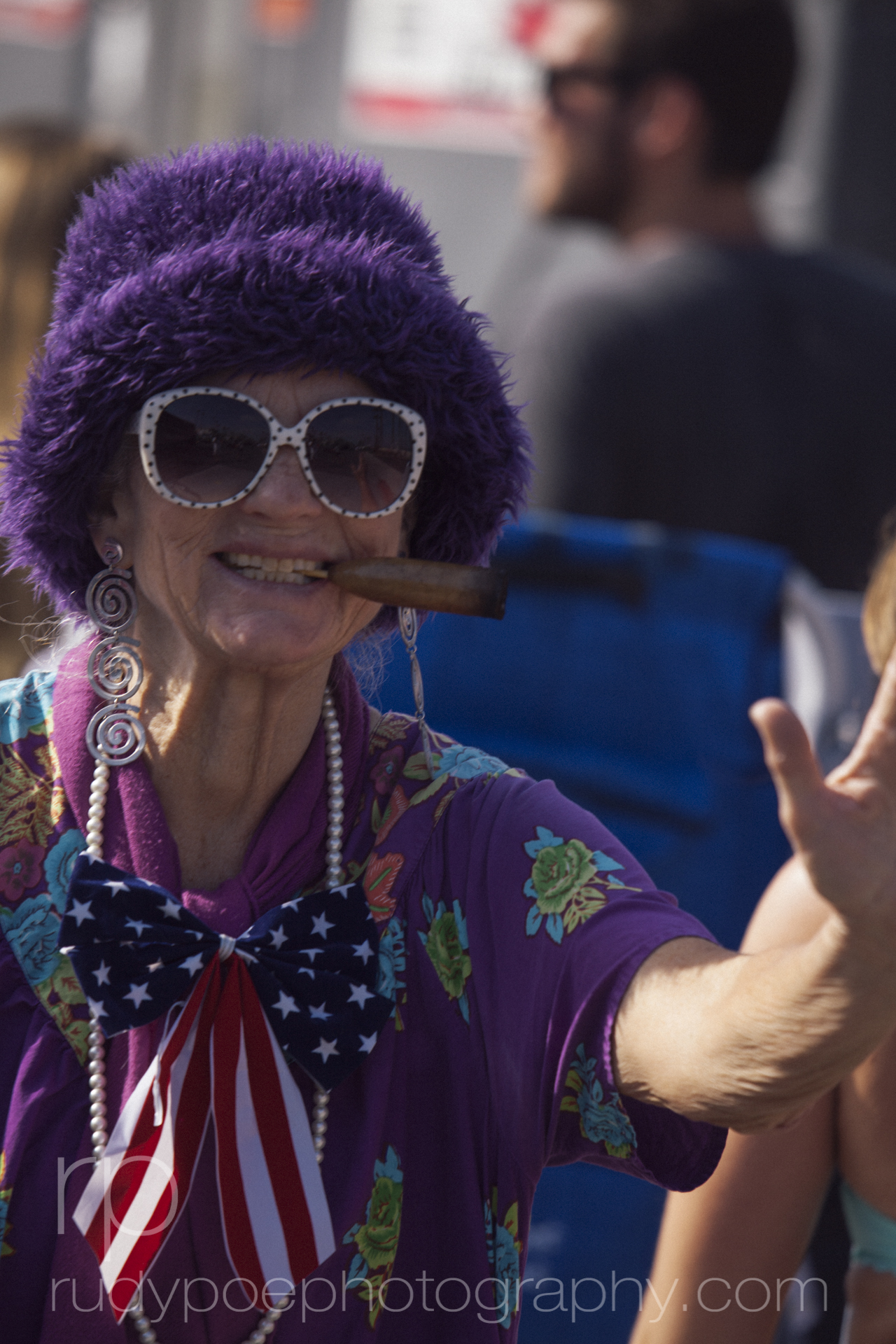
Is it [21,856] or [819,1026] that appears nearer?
[819,1026]

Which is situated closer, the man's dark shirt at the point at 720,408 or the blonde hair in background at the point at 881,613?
the blonde hair in background at the point at 881,613

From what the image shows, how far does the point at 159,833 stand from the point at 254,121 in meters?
4.35

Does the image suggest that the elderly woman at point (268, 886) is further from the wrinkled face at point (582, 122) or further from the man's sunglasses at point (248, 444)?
the wrinkled face at point (582, 122)

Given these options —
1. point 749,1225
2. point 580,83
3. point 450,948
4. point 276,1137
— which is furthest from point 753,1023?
point 580,83

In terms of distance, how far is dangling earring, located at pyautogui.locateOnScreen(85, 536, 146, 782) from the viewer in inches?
72.2

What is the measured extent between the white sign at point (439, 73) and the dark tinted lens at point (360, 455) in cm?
420

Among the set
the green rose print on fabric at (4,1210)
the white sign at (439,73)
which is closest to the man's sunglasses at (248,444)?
the green rose print on fabric at (4,1210)

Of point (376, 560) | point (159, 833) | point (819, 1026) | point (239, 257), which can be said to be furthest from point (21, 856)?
point (819, 1026)

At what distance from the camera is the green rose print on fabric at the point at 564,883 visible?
1.74 m

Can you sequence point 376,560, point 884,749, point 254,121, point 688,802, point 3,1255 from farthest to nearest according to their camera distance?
1. point 254,121
2. point 688,802
3. point 376,560
4. point 3,1255
5. point 884,749

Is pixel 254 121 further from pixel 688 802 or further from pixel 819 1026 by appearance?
pixel 819 1026

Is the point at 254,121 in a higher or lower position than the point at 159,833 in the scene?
higher

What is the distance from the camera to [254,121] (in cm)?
555

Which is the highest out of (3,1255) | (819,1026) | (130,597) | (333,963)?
(130,597)
